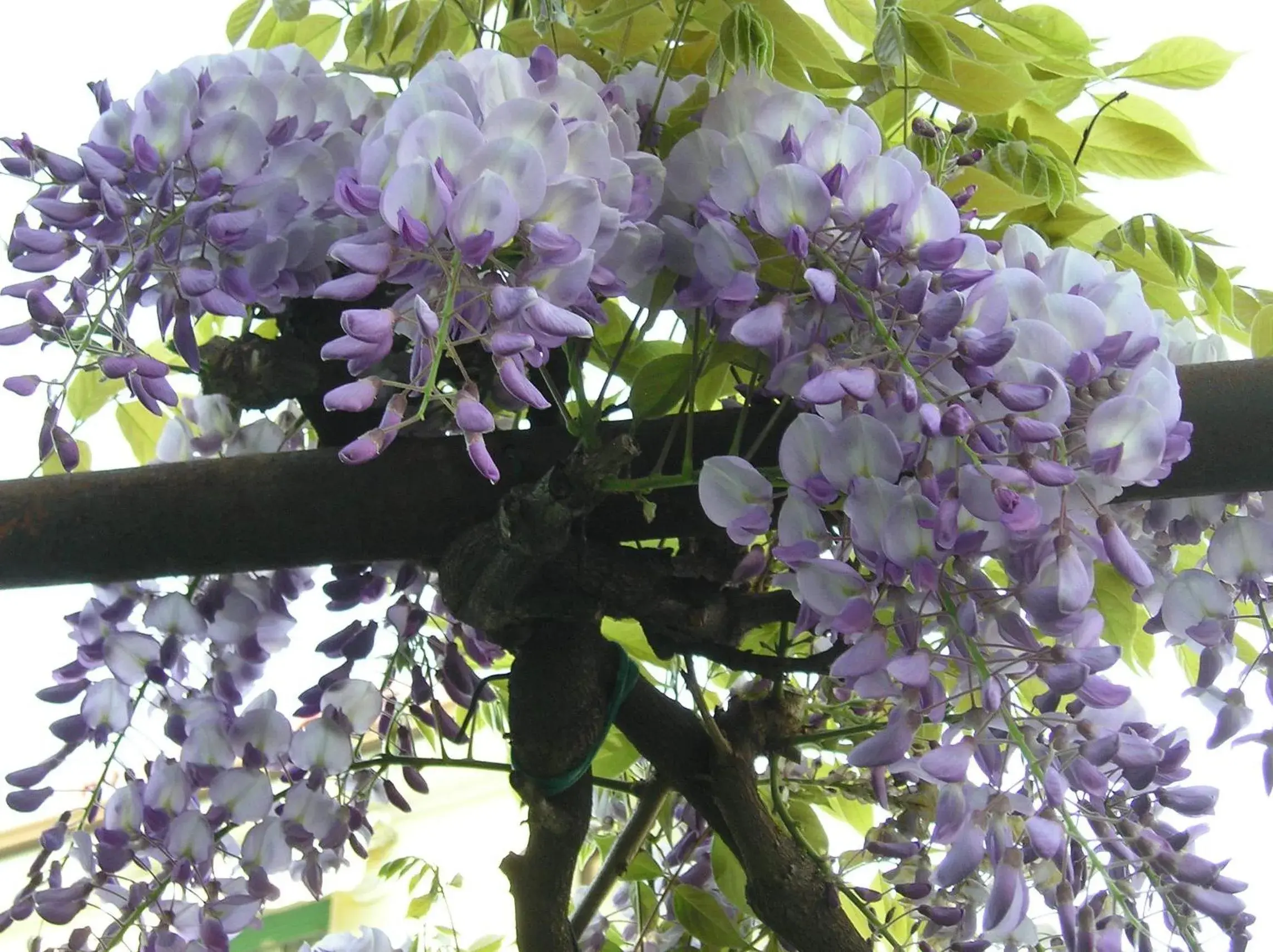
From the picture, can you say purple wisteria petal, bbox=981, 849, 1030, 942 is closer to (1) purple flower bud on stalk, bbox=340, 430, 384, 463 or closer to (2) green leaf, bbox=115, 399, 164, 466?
(1) purple flower bud on stalk, bbox=340, 430, 384, 463

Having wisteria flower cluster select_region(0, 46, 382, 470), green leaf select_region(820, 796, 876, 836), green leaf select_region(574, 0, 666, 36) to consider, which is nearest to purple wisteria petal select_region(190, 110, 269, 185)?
wisteria flower cluster select_region(0, 46, 382, 470)

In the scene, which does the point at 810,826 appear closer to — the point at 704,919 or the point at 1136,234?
the point at 704,919

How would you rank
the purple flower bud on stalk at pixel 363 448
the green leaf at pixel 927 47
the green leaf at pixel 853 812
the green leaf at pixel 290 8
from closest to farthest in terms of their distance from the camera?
the purple flower bud on stalk at pixel 363 448
the green leaf at pixel 927 47
the green leaf at pixel 290 8
the green leaf at pixel 853 812

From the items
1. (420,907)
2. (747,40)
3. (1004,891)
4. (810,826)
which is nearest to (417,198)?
(747,40)

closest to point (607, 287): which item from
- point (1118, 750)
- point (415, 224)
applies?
point (415, 224)

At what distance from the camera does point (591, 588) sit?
371mm

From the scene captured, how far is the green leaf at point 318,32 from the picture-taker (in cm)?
53

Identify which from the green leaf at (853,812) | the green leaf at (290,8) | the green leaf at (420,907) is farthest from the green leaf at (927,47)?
the green leaf at (420,907)

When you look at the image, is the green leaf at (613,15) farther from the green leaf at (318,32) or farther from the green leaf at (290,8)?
the green leaf at (318,32)

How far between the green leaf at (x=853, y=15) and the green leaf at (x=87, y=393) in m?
0.35

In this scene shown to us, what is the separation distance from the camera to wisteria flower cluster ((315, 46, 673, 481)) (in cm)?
23

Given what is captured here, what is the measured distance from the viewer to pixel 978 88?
0.35 meters

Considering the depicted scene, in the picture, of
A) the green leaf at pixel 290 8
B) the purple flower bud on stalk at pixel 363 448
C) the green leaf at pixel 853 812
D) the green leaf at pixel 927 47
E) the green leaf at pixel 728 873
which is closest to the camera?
the purple flower bud on stalk at pixel 363 448

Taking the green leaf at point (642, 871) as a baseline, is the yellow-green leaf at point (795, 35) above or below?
above
